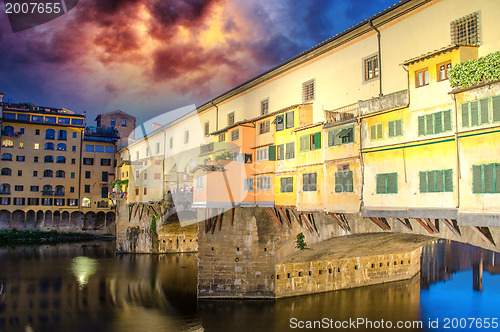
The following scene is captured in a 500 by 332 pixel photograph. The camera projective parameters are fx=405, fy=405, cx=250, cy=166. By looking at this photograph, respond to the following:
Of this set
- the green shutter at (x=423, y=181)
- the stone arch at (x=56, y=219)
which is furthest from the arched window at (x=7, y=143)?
the green shutter at (x=423, y=181)

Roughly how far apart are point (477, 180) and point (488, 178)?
430 mm

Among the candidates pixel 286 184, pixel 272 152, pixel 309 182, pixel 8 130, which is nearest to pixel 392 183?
pixel 309 182

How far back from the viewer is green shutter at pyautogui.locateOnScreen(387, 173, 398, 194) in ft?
60.0

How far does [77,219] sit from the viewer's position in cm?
7706

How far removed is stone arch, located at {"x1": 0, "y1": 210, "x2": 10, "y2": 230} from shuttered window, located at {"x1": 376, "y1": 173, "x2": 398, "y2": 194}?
239ft

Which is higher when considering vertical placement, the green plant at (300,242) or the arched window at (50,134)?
the arched window at (50,134)

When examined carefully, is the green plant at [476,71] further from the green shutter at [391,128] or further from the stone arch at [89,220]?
the stone arch at [89,220]

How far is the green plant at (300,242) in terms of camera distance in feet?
87.4

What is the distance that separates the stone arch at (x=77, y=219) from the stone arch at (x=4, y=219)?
10494 mm

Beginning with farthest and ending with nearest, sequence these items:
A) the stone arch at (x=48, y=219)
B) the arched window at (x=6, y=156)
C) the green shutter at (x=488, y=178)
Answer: the stone arch at (x=48, y=219) → the arched window at (x=6, y=156) → the green shutter at (x=488, y=178)

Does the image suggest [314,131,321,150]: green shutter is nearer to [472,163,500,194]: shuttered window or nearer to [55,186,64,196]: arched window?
[472,163,500,194]: shuttered window

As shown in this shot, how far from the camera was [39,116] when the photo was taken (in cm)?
7744

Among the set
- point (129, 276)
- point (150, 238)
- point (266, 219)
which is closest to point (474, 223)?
point (266, 219)

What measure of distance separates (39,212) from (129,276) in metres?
42.9
